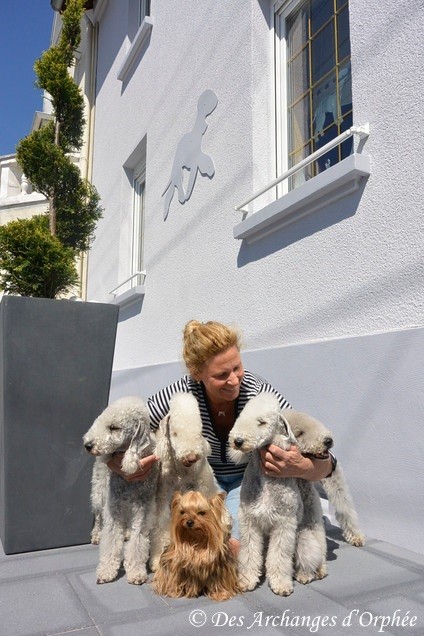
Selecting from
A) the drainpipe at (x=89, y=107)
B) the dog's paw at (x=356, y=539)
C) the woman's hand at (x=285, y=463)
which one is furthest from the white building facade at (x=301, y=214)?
the drainpipe at (x=89, y=107)

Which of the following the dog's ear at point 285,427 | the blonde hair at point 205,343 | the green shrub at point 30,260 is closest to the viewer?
the dog's ear at point 285,427

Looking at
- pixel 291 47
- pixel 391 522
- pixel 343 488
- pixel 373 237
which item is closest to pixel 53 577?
pixel 343 488

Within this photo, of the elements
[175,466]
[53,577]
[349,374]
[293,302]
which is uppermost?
[293,302]

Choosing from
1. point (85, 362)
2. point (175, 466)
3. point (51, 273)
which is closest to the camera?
point (175, 466)

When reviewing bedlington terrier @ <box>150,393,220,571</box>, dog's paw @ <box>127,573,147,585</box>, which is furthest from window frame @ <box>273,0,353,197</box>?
dog's paw @ <box>127,573,147,585</box>

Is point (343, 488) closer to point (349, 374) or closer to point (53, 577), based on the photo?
point (349, 374)

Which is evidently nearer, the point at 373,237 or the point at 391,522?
the point at 391,522

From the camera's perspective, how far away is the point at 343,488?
2.37 metres

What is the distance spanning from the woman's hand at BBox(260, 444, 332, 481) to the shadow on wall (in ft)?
4.68

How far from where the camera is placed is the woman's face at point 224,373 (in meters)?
2.26

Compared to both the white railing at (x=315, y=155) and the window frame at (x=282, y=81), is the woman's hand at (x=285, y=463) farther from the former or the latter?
the window frame at (x=282, y=81)

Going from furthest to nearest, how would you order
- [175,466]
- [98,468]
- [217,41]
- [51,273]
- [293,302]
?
[217,41]
[51,273]
[293,302]
[98,468]
[175,466]

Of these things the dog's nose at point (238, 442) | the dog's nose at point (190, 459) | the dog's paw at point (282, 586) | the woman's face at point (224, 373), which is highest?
the woman's face at point (224, 373)

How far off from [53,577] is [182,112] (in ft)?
13.9
